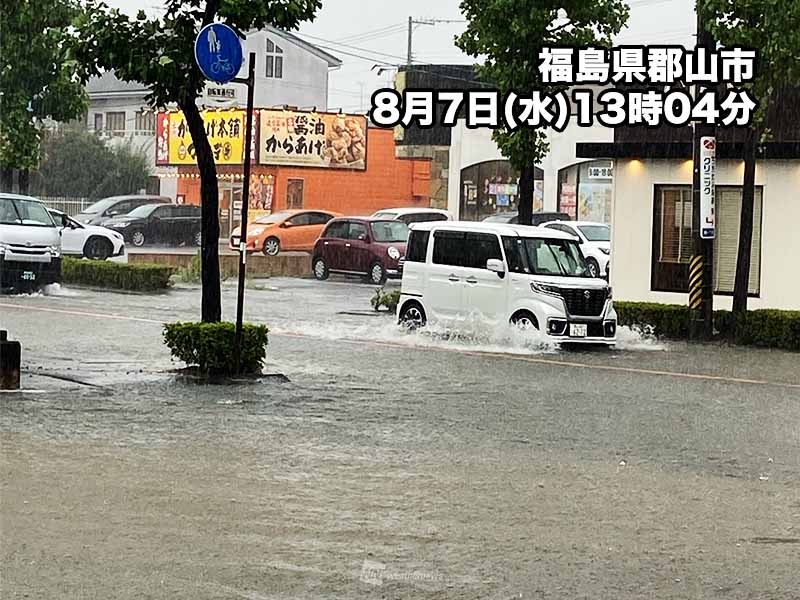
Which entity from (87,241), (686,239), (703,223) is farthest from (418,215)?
(703,223)

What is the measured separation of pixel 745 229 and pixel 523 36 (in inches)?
178

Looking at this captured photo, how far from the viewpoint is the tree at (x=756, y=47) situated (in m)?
20.5

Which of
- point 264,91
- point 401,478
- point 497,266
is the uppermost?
point 264,91

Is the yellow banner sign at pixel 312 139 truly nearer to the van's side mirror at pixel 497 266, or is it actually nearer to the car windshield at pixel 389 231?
the car windshield at pixel 389 231

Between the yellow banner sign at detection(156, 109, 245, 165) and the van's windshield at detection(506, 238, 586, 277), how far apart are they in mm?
31392

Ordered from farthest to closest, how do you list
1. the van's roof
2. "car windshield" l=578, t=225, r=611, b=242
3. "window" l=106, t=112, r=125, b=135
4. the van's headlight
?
"window" l=106, t=112, r=125, b=135
"car windshield" l=578, t=225, r=611, b=242
the van's roof
the van's headlight

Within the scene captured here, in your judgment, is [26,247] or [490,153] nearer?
[26,247]

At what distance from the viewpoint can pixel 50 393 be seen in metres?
13.3

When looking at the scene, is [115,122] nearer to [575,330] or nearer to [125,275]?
[125,275]

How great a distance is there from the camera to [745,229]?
859 inches

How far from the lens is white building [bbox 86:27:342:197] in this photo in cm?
6506

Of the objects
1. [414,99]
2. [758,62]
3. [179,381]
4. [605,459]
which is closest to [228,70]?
[179,381]

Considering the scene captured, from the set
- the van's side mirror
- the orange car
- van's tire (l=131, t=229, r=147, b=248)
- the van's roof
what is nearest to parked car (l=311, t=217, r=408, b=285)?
the orange car

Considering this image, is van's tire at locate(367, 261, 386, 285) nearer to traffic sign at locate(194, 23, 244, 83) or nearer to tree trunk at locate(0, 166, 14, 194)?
tree trunk at locate(0, 166, 14, 194)
